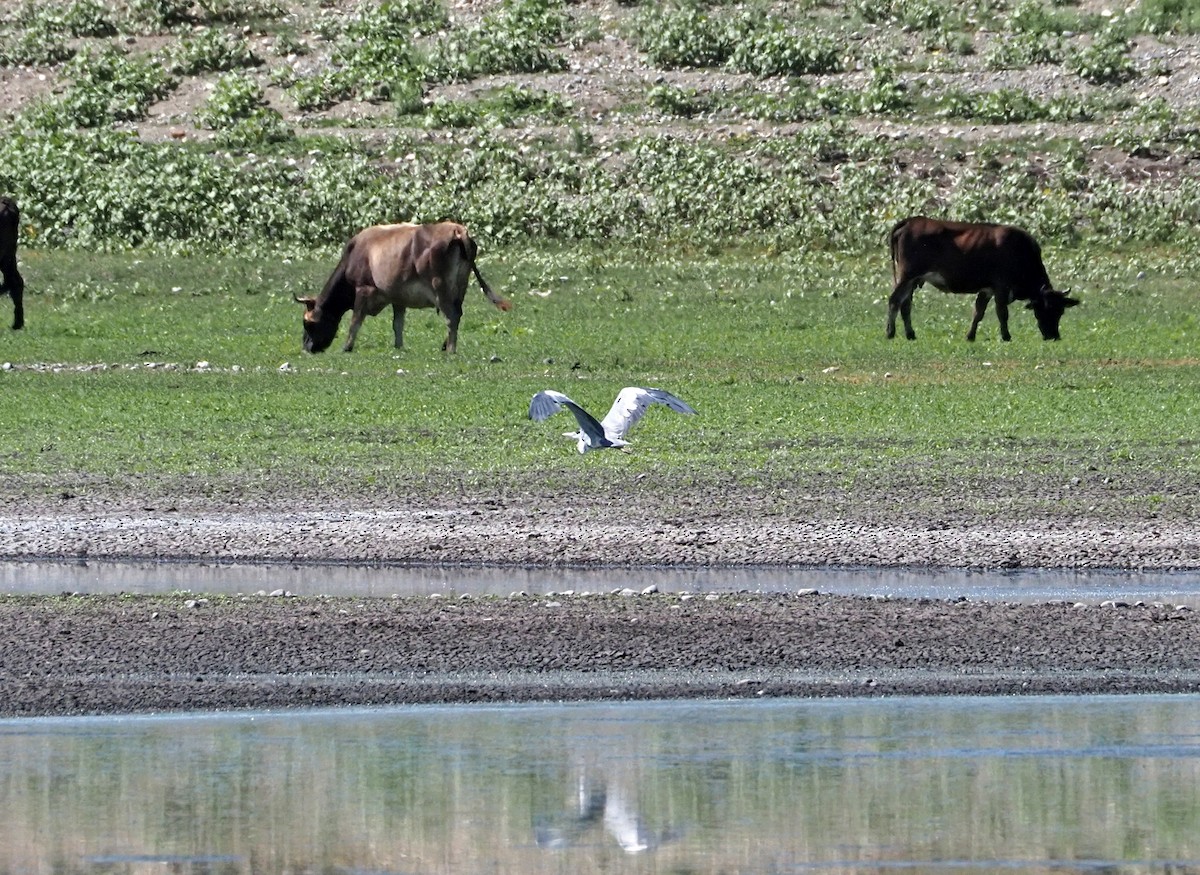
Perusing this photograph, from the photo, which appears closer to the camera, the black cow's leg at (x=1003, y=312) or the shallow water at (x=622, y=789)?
the shallow water at (x=622, y=789)

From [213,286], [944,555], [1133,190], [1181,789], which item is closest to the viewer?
[1181,789]

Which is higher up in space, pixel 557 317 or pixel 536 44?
pixel 536 44

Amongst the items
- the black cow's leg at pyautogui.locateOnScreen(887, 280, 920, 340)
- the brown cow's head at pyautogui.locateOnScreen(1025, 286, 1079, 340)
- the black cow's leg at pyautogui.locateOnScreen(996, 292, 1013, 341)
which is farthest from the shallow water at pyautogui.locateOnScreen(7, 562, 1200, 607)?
the brown cow's head at pyautogui.locateOnScreen(1025, 286, 1079, 340)

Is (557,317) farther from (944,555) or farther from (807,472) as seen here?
(944,555)

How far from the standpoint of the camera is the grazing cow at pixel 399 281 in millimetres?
23531

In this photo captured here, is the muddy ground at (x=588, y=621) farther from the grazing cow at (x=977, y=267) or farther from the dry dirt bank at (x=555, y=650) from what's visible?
the grazing cow at (x=977, y=267)

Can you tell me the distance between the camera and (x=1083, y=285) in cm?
2861

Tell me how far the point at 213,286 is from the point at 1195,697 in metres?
21.3

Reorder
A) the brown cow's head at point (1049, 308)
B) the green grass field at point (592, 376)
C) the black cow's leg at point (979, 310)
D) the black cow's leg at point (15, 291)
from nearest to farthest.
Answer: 1. the green grass field at point (592, 376)
2. the black cow's leg at point (979, 310)
3. the brown cow's head at point (1049, 308)
4. the black cow's leg at point (15, 291)

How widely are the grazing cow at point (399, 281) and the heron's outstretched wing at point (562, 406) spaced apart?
9.20 metres

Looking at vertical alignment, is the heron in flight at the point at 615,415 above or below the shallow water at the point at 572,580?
above

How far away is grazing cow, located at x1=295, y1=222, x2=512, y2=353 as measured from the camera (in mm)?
23531

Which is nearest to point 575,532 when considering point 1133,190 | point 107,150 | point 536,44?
point 1133,190

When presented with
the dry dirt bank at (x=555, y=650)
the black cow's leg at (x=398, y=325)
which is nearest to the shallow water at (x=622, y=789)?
the dry dirt bank at (x=555, y=650)
